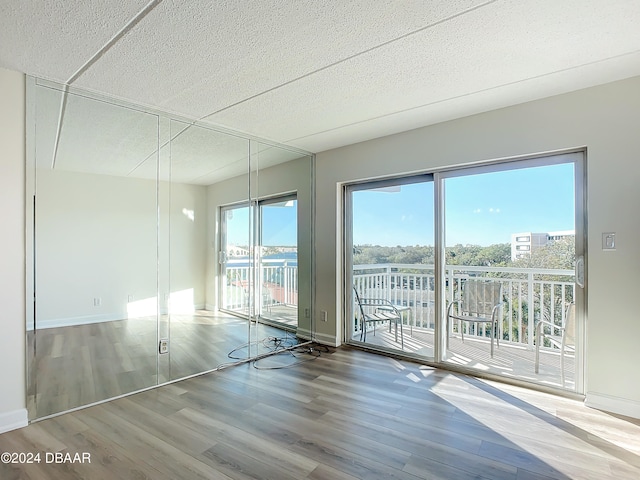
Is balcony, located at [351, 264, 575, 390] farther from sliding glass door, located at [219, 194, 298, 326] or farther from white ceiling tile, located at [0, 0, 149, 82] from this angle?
white ceiling tile, located at [0, 0, 149, 82]

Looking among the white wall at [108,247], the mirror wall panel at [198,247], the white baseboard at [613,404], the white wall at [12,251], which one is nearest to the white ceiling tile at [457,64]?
the mirror wall panel at [198,247]

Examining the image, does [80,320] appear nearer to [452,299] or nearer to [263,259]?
[263,259]

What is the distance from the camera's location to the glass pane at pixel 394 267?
12.0ft

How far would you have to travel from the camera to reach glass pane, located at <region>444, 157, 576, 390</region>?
2.90 metres

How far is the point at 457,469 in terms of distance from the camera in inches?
73.7

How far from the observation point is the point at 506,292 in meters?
3.24

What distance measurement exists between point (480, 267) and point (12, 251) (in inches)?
152

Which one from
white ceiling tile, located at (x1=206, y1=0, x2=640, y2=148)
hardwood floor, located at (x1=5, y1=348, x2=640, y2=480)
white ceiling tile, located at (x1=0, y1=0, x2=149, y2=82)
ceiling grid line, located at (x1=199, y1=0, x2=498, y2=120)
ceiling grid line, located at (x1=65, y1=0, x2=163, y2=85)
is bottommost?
hardwood floor, located at (x1=5, y1=348, x2=640, y2=480)

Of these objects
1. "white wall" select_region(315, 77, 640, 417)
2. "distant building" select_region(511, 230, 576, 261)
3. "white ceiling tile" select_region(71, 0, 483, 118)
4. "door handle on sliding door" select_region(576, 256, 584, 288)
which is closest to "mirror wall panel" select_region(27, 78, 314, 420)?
"white ceiling tile" select_region(71, 0, 483, 118)

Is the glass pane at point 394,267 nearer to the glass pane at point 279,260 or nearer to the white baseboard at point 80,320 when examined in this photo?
the glass pane at point 279,260

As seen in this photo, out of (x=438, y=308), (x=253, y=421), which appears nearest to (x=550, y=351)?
(x=438, y=308)

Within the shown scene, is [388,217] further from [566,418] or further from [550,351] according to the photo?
[566,418]

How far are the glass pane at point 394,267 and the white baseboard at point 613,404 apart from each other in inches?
53.8

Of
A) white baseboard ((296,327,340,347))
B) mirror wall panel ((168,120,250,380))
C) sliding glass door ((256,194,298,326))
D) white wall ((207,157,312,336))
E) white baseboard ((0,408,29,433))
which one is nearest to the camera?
white baseboard ((0,408,29,433))
